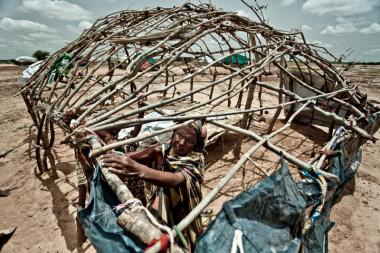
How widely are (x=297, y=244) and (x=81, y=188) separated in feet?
6.88

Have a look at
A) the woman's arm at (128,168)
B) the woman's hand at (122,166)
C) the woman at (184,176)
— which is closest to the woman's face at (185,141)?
the woman at (184,176)

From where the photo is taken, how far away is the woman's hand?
161 cm

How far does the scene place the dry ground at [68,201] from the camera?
3.56 meters

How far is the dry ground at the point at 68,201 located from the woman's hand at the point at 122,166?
1078 millimetres

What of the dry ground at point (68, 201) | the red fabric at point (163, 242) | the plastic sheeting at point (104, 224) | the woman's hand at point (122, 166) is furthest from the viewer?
the dry ground at point (68, 201)

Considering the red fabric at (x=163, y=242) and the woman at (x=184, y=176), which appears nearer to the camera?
the red fabric at (x=163, y=242)

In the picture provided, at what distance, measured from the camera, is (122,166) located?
63.2 inches

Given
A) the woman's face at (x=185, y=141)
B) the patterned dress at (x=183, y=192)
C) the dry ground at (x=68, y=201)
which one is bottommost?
the dry ground at (x=68, y=201)

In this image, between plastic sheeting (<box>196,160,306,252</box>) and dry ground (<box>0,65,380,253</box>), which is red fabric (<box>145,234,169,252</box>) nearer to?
plastic sheeting (<box>196,160,306,252</box>)

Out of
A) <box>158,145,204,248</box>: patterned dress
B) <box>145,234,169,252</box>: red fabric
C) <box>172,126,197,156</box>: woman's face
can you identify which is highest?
<box>172,126,197,156</box>: woman's face

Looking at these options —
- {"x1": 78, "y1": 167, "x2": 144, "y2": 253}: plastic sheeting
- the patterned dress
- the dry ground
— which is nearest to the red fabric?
{"x1": 78, "y1": 167, "x2": 144, "y2": 253}: plastic sheeting

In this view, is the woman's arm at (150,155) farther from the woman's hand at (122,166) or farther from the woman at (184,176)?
the woman's hand at (122,166)

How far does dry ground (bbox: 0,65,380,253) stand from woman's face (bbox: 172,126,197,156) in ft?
2.00

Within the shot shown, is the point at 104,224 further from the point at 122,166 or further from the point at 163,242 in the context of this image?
the point at 163,242
